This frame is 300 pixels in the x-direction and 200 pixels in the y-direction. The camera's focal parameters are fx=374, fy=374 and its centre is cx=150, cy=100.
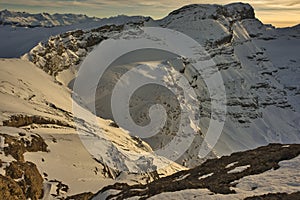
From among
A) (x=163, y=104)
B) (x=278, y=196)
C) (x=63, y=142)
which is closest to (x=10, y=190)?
(x=63, y=142)

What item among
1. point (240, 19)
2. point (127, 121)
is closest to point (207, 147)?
point (127, 121)

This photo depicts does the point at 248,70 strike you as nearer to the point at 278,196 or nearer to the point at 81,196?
the point at 81,196

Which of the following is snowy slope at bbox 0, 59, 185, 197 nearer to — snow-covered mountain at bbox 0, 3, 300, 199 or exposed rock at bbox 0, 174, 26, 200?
snow-covered mountain at bbox 0, 3, 300, 199

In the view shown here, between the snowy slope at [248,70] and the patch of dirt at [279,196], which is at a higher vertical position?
the patch of dirt at [279,196]

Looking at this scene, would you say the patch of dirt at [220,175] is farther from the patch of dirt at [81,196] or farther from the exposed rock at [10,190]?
the exposed rock at [10,190]

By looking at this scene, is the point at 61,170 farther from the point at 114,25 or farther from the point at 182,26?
the point at 182,26

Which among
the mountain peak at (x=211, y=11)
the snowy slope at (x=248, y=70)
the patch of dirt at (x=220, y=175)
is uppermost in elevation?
the mountain peak at (x=211, y=11)

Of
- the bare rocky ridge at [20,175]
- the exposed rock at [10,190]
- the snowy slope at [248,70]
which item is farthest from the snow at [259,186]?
the snowy slope at [248,70]

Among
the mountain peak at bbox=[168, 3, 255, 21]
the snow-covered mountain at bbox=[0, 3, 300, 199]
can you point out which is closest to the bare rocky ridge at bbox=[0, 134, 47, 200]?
the snow-covered mountain at bbox=[0, 3, 300, 199]
